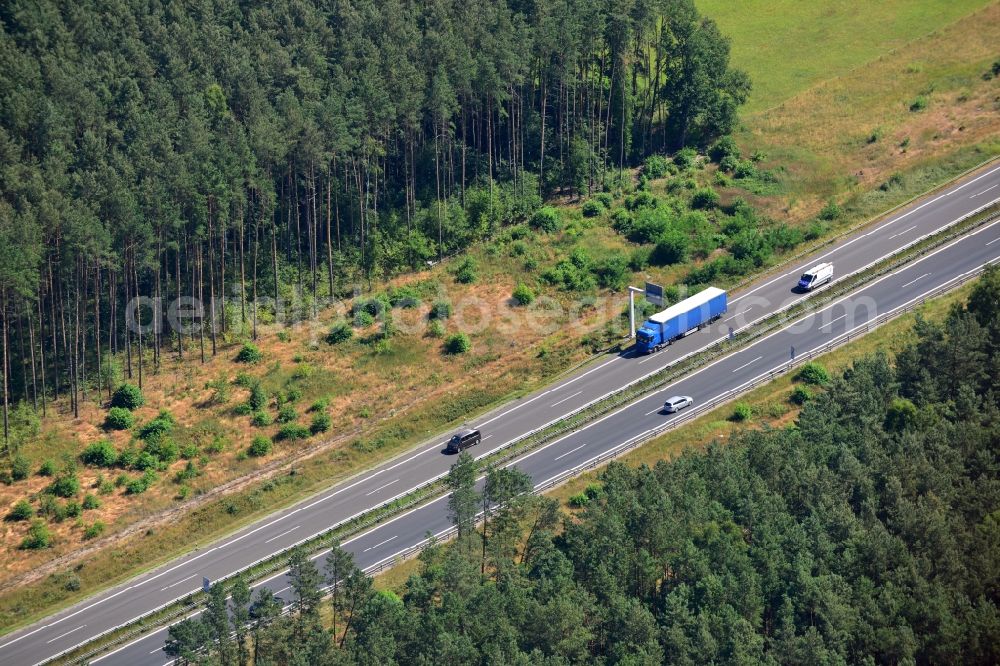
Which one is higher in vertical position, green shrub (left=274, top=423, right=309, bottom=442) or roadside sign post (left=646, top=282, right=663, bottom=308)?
roadside sign post (left=646, top=282, right=663, bottom=308)

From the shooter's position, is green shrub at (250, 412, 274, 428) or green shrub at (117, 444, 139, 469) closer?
green shrub at (117, 444, 139, 469)

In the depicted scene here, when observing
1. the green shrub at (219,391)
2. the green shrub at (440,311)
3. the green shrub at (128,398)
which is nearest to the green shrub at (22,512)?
the green shrub at (128,398)

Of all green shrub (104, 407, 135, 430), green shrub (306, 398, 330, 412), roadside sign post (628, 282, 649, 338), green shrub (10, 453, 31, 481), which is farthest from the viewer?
roadside sign post (628, 282, 649, 338)

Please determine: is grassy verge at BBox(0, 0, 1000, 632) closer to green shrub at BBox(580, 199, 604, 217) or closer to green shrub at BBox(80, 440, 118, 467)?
green shrub at BBox(580, 199, 604, 217)

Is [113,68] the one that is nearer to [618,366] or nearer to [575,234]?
[575,234]

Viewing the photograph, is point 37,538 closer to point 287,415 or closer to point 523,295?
point 287,415

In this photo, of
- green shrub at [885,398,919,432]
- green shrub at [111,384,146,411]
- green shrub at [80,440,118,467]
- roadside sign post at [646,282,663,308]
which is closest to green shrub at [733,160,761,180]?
roadside sign post at [646,282,663,308]

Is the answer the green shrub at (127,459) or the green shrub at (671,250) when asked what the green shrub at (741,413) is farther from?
the green shrub at (127,459)

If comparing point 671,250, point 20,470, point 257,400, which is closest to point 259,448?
point 257,400
